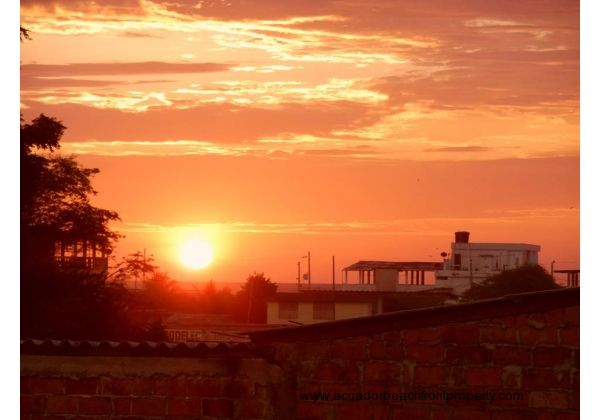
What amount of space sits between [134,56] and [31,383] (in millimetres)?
3023

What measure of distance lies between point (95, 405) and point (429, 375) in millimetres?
1316

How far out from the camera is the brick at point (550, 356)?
3.91 m

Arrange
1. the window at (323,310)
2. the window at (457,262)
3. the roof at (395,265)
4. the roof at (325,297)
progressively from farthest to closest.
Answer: the window at (457,262) → the roof at (395,265) → the window at (323,310) → the roof at (325,297)

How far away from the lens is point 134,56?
655 centimetres

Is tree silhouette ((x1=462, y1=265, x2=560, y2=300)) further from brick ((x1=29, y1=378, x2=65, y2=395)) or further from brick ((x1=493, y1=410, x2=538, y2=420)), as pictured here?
brick ((x1=29, y1=378, x2=65, y2=395))

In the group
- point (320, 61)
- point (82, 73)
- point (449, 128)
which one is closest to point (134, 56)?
point (82, 73)

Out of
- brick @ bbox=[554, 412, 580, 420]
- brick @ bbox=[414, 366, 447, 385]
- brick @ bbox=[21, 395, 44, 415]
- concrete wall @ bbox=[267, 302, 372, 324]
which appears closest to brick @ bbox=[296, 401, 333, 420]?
brick @ bbox=[414, 366, 447, 385]

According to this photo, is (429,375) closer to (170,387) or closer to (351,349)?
(351,349)

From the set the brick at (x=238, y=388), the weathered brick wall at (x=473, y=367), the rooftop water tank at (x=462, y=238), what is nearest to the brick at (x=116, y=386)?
the brick at (x=238, y=388)

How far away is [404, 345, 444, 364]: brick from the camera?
12.8ft

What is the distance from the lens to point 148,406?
13.0 ft

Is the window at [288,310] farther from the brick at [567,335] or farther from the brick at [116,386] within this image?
the brick at [567,335]

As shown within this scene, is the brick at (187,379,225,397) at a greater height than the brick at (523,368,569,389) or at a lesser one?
lesser

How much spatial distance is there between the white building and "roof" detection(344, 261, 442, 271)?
0.46 meters
